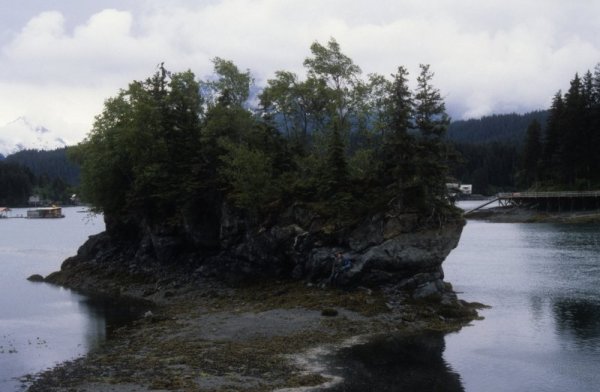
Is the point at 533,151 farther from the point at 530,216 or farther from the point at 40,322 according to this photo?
the point at 40,322

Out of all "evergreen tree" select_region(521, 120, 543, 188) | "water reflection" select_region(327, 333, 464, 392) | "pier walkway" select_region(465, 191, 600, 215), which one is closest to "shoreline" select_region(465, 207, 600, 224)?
"pier walkway" select_region(465, 191, 600, 215)

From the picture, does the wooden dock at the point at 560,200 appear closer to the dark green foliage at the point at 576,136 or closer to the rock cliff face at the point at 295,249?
the dark green foliage at the point at 576,136

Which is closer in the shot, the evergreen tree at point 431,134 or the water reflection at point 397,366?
the water reflection at point 397,366

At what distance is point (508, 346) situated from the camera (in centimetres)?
3428

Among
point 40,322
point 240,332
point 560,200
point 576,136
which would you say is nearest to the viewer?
point 240,332

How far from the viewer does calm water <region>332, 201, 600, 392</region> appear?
28172 mm

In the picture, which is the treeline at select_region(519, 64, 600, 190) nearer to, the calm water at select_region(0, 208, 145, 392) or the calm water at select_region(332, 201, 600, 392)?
the calm water at select_region(332, 201, 600, 392)

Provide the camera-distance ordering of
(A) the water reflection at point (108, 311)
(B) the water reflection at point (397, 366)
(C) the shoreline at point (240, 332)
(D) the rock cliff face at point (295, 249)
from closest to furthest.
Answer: (B) the water reflection at point (397, 366), (C) the shoreline at point (240, 332), (A) the water reflection at point (108, 311), (D) the rock cliff face at point (295, 249)

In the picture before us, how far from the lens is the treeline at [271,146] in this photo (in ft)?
156

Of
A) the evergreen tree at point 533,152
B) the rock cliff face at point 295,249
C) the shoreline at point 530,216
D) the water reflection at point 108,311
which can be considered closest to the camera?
the water reflection at point 108,311

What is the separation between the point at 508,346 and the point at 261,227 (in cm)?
2514

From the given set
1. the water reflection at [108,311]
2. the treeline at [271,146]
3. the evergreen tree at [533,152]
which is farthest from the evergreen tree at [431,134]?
the evergreen tree at [533,152]

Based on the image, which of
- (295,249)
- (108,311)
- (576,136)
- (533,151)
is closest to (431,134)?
(295,249)

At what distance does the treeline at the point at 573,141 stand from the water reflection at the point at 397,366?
92941 millimetres
